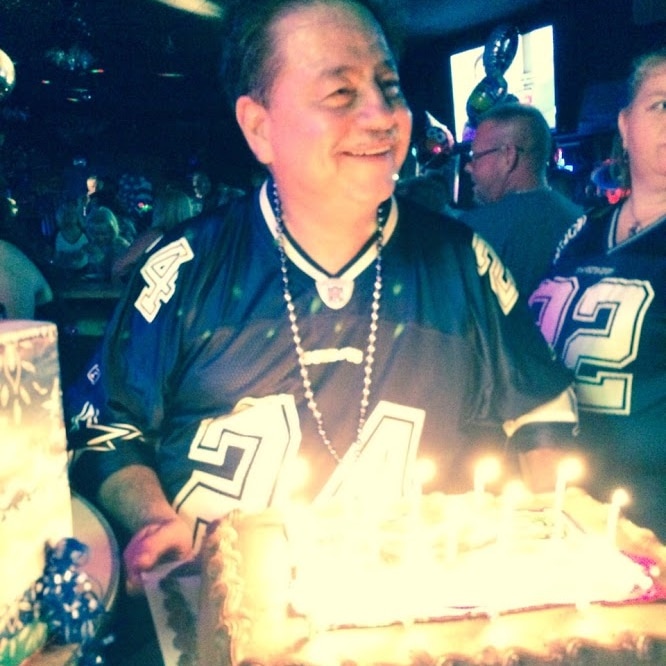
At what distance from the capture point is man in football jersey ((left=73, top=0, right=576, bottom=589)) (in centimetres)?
127

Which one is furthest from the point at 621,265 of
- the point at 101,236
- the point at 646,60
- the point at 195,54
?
the point at 195,54

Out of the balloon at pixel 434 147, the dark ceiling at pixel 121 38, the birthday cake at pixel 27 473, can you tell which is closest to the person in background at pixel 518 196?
the birthday cake at pixel 27 473

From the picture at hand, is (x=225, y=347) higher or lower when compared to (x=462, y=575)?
higher

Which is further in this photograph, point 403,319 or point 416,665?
point 403,319

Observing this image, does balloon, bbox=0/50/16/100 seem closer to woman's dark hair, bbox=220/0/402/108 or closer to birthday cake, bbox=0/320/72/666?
woman's dark hair, bbox=220/0/402/108

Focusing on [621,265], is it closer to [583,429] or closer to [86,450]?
[583,429]

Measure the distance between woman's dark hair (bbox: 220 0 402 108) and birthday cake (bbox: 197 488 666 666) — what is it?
87cm

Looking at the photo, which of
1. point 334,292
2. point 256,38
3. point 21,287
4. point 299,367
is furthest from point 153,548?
point 21,287

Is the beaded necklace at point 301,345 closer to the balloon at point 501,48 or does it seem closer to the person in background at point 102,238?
the person in background at point 102,238

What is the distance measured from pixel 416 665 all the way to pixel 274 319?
77 centimetres

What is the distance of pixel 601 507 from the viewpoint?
103 cm

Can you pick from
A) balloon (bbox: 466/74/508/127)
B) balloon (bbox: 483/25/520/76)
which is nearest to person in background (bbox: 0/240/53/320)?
balloon (bbox: 466/74/508/127)

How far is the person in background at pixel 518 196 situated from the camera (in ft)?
8.85

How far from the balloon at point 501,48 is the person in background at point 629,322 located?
5.41 metres
